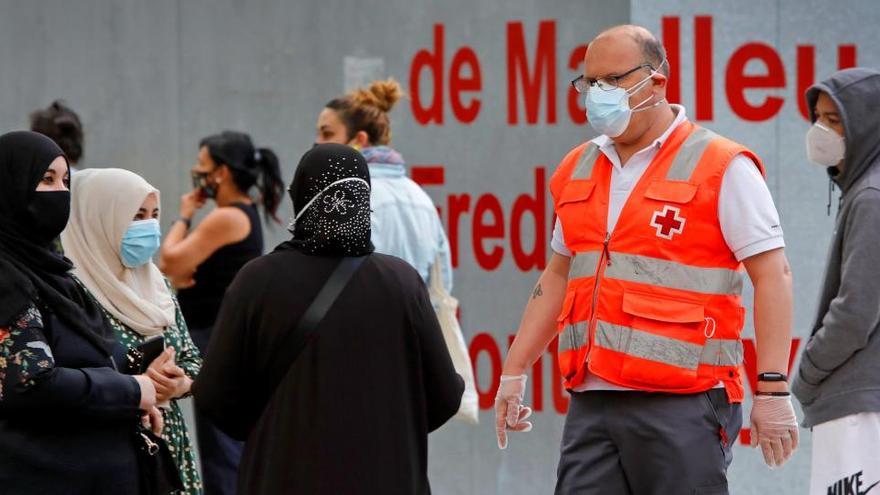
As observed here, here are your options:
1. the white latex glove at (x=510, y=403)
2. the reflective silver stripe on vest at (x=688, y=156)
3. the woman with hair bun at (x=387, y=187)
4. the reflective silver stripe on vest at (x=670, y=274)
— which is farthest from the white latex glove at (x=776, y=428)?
the woman with hair bun at (x=387, y=187)

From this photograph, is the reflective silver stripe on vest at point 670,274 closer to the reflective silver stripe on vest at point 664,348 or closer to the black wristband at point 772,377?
the reflective silver stripe on vest at point 664,348

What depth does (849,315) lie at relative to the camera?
4.58m

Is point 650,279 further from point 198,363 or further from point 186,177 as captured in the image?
point 186,177

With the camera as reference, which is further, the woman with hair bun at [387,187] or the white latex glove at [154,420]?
the woman with hair bun at [387,187]

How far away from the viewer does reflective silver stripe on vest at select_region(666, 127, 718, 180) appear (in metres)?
4.38

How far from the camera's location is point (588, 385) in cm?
445

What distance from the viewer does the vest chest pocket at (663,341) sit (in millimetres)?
4285

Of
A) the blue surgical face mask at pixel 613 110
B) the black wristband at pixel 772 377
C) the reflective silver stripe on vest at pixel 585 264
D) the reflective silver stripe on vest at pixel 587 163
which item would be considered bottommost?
the black wristband at pixel 772 377

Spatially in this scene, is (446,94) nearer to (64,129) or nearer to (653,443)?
(64,129)

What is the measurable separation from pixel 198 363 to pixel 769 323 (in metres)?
1.83

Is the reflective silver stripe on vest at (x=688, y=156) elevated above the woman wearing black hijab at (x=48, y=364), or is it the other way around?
the reflective silver stripe on vest at (x=688, y=156)

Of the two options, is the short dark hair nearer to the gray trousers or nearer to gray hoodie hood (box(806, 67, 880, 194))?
the gray trousers

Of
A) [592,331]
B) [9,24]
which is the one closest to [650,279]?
[592,331]

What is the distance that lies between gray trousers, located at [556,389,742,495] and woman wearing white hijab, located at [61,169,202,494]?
4.07 feet
